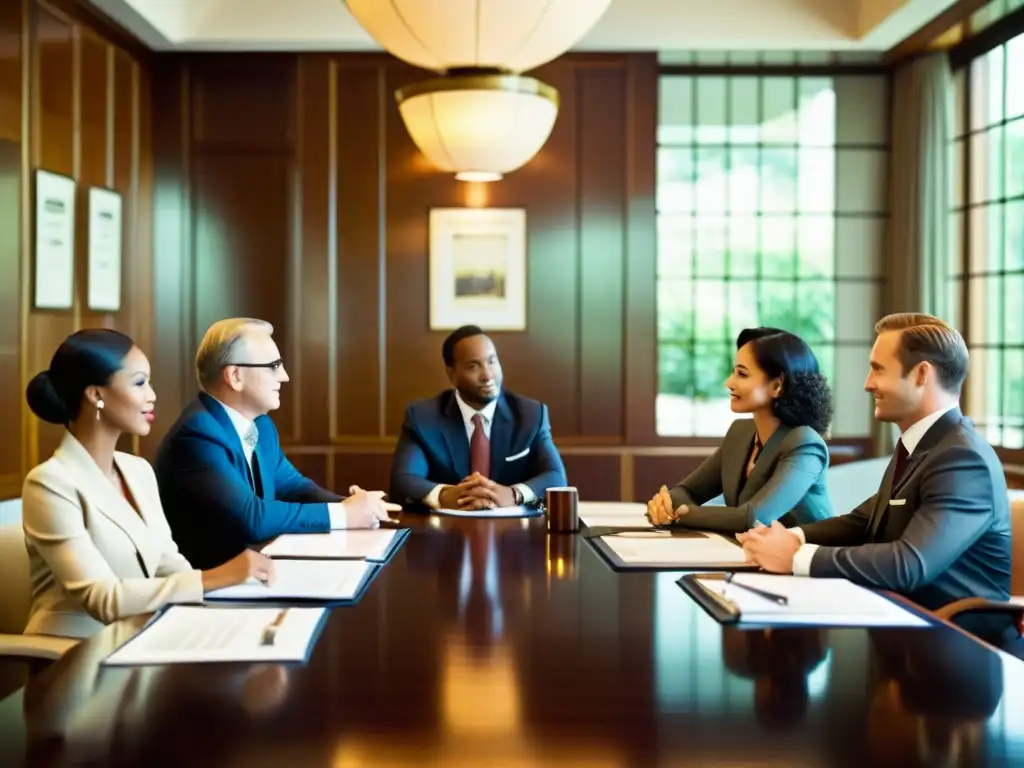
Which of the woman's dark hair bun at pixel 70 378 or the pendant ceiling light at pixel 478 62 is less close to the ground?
the pendant ceiling light at pixel 478 62

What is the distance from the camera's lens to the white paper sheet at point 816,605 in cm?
232

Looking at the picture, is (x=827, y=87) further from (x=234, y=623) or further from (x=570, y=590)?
(x=234, y=623)

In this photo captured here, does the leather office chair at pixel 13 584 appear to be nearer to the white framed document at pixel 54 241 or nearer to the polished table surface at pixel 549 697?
the polished table surface at pixel 549 697

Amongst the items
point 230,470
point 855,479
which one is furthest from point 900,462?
point 855,479

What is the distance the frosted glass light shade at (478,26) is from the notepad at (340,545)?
133cm

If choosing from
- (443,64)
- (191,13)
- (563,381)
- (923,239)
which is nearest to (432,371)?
(563,381)

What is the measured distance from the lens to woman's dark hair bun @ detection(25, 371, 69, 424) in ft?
8.87

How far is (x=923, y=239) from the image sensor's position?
6727mm

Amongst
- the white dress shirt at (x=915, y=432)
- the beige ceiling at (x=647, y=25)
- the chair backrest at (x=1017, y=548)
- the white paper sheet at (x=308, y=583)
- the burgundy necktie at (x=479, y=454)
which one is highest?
the beige ceiling at (x=647, y=25)

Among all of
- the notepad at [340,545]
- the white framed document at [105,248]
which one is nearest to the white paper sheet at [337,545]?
the notepad at [340,545]

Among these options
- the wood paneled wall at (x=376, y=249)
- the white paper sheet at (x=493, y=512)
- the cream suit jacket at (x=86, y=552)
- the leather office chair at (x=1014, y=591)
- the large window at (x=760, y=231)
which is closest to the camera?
the cream suit jacket at (x=86, y=552)

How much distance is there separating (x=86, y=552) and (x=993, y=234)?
209 inches

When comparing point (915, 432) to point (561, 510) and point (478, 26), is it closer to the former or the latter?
point (561, 510)

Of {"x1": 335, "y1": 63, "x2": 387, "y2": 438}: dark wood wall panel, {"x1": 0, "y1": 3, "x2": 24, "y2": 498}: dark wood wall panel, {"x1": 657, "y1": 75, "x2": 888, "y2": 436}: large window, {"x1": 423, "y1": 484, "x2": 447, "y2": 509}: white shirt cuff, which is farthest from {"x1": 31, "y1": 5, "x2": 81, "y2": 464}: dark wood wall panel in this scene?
{"x1": 657, "y1": 75, "x2": 888, "y2": 436}: large window
